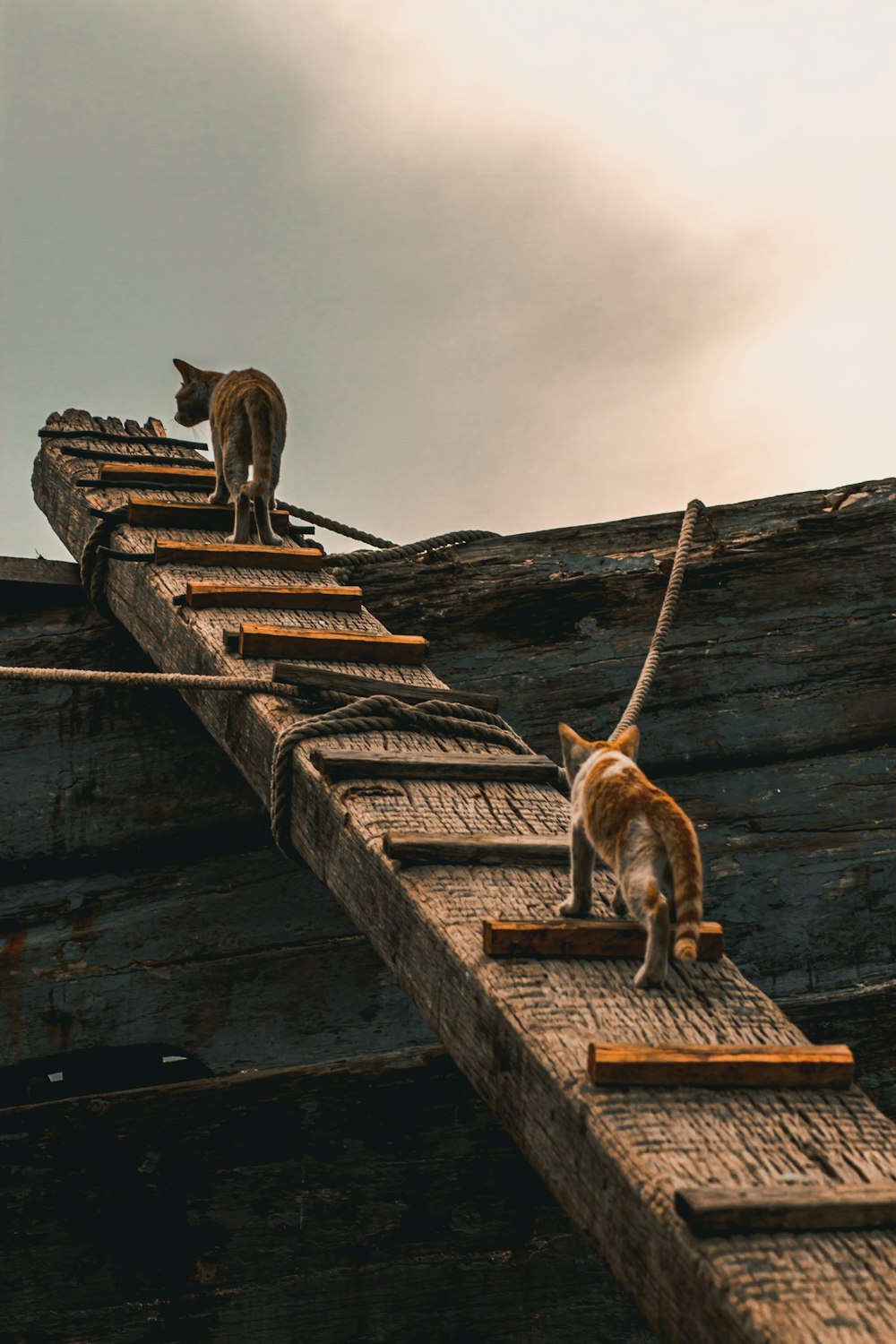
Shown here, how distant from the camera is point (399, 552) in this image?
14.9ft

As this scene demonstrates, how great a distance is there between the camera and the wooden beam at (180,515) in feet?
14.7

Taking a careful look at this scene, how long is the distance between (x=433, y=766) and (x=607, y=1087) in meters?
1.15

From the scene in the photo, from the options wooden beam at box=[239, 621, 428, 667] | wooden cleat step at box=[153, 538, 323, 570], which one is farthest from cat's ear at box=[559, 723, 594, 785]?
wooden cleat step at box=[153, 538, 323, 570]

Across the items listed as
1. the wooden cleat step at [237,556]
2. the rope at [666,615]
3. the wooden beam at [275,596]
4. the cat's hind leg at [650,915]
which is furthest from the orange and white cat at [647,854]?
the wooden cleat step at [237,556]

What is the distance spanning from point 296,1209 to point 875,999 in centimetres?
163

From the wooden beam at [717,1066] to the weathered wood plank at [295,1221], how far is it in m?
1.56

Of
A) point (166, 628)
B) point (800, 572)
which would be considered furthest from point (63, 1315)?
point (800, 572)

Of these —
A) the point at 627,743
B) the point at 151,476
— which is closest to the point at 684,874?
the point at 627,743

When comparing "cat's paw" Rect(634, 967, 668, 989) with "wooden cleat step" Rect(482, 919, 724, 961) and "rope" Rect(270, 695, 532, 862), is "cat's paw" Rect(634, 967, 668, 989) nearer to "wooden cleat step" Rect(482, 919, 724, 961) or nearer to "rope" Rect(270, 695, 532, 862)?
"wooden cleat step" Rect(482, 919, 724, 961)

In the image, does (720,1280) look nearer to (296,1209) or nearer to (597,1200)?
(597,1200)

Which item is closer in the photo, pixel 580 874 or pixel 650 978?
pixel 650 978

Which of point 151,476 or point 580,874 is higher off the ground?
point 151,476

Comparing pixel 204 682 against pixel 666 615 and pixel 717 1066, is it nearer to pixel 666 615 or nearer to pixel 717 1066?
pixel 666 615

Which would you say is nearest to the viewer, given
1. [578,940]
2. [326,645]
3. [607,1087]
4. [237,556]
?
[607,1087]
